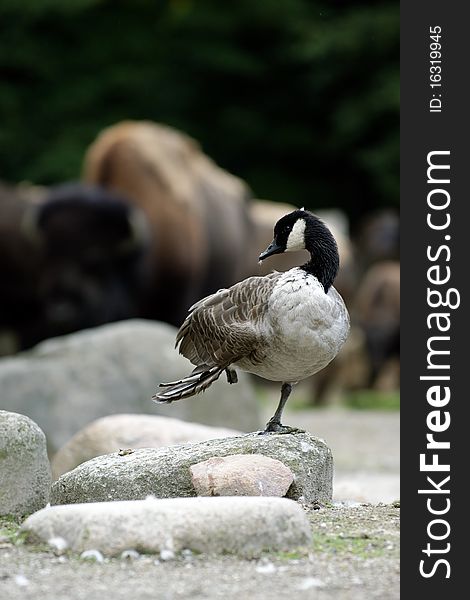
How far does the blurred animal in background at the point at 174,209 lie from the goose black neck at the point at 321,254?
9768mm

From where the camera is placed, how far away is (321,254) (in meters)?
5.05

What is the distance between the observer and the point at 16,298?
15.5 meters

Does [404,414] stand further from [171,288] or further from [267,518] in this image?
[171,288]

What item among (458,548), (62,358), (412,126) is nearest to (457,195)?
(412,126)

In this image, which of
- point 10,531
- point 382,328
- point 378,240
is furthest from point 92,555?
point 378,240

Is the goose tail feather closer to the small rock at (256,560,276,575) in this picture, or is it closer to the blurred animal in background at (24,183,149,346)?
the small rock at (256,560,276,575)

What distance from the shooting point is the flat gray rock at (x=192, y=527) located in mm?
4230

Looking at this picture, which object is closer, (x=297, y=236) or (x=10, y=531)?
(x=10, y=531)

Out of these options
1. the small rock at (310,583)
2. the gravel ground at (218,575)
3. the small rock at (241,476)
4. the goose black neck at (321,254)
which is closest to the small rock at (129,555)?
the gravel ground at (218,575)

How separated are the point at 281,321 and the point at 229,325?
29 cm

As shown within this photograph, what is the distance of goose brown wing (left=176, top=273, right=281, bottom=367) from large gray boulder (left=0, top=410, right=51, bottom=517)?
0.71 m

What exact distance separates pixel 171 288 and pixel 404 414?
1061 centimetres

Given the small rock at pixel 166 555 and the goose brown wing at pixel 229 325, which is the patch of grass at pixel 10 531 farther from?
the goose brown wing at pixel 229 325

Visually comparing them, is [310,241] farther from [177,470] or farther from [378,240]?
[378,240]
